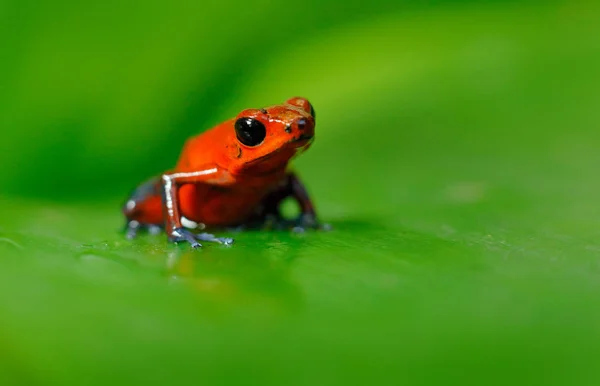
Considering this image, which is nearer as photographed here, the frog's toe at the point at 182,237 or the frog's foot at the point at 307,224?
the frog's toe at the point at 182,237

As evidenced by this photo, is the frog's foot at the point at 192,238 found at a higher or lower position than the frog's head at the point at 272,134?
lower

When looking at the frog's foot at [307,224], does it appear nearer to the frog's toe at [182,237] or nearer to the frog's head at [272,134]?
the frog's head at [272,134]

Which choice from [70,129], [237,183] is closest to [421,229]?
[237,183]

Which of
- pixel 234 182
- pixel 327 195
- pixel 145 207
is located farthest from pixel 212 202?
pixel 327 195

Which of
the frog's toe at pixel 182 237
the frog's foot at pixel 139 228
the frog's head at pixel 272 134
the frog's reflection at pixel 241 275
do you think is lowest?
the frog's foot at pixel 139 228

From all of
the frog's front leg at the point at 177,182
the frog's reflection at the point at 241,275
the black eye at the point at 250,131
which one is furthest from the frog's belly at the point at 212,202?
the frog's reflection at the point at 241,275

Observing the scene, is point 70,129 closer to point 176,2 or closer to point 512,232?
point 176,2

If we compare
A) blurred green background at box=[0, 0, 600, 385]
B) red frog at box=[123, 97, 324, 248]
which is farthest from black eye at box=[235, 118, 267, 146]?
blurred green background at box=[0, 0, 600, 385]

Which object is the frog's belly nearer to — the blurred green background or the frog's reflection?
the blurred green background
